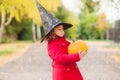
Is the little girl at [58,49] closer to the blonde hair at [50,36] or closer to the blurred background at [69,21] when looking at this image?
the blonde hair at [50,36]

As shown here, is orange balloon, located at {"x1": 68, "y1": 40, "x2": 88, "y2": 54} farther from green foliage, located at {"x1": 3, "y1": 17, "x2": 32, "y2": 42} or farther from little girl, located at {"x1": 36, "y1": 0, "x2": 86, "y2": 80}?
green foliage, located at {"x1": 3, "y1": 17, "x2": 32, "y2": 42}

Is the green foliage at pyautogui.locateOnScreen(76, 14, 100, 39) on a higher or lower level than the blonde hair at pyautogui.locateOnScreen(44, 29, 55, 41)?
lower

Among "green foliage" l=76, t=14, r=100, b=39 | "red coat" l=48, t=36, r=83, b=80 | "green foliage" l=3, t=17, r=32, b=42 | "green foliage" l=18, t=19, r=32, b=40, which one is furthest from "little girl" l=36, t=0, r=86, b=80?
"green foliage" l=76, t=14, r=100, b=39

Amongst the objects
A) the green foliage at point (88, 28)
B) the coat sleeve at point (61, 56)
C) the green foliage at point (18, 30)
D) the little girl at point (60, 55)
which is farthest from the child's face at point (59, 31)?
the green foliage at point (88, 28)

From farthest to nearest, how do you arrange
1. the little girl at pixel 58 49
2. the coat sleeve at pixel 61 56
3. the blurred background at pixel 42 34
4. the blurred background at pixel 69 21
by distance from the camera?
the blurred background at pixel 69 21
the blurred background at pixel 42 34
the little girl at pixel 58 49
the coat sleeve at pixel 61 56

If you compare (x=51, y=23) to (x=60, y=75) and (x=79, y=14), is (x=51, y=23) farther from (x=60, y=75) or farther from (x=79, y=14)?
(x=79, y=14)

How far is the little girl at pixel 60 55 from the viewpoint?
6.38 metres

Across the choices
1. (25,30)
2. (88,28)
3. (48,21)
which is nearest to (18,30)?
(25,30)

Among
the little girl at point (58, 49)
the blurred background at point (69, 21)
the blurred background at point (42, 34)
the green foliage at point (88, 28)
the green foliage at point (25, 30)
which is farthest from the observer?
the green foliage at point (88, 28)

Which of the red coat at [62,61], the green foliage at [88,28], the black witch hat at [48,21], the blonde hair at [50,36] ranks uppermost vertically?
the black witch hat at [48,21]

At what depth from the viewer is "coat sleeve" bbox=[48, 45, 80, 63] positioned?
20.6 feet

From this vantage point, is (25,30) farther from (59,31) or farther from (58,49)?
(58,49)

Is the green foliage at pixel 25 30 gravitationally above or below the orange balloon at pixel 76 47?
below

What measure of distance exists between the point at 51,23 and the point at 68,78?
843 millimetres
